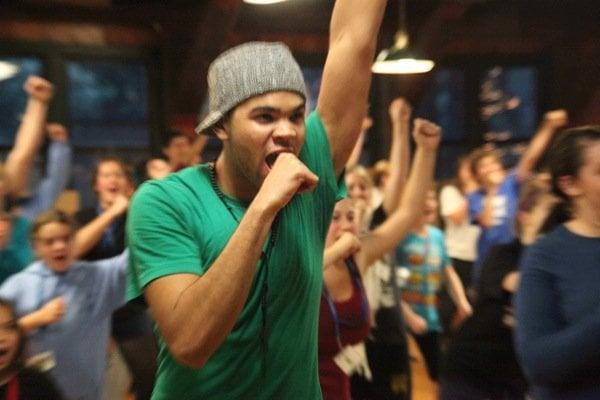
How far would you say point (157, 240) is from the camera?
123 centimetres

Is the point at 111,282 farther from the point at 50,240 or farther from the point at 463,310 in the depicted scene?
the point at 463,310

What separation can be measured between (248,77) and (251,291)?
0.32 metres

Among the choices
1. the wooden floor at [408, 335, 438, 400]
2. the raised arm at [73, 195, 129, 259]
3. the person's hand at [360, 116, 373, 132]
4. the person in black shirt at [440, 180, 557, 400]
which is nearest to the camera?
the person's hand at [360, 116, 373, 132]

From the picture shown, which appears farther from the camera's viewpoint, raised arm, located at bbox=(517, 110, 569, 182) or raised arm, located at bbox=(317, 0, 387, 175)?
raised arm, located at bbox=(517, 110, 569, 182)

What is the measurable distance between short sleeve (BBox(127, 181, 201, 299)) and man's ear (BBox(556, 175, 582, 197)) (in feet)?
3.49

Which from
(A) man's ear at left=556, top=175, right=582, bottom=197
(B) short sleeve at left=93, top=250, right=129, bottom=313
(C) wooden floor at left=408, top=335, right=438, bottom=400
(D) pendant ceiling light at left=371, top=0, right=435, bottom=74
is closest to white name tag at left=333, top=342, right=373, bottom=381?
(A) man's ear at left=556, top=175, right=582, bottom=197

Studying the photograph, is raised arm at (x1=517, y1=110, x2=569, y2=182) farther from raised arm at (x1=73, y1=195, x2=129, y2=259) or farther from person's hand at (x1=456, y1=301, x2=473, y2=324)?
raised arm at (x1=73, y1=195, x2=129, y2=259)

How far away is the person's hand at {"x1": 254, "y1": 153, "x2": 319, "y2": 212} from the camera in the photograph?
3.72 feet

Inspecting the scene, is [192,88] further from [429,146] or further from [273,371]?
[273,371]

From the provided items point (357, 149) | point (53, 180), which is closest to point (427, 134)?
point (357, 149)

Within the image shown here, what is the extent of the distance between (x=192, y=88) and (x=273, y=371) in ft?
25.5

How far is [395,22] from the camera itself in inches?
380

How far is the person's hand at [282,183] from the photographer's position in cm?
113

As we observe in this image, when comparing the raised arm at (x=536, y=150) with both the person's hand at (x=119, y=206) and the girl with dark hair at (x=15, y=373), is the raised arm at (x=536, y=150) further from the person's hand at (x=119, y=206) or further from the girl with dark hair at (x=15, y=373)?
the girl with dark hair at (x=15, y=373)
